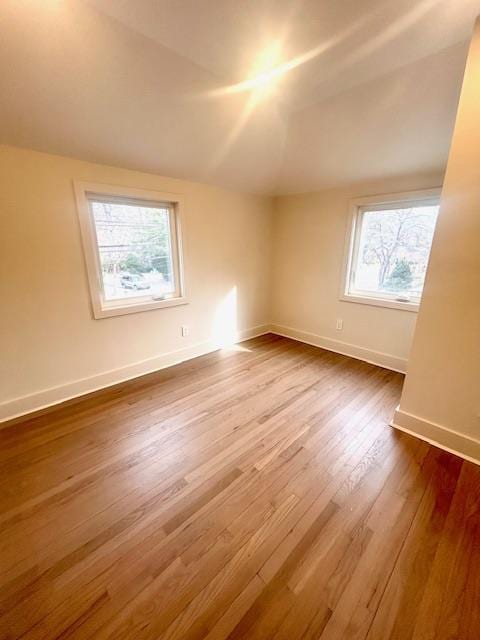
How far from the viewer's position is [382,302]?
2.86 meters

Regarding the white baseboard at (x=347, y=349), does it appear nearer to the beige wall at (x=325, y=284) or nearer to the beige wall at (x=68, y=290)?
the beige wall at (x=325, y=284)

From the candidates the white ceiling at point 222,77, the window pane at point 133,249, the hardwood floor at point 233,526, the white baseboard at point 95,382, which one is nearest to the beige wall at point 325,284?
the white ceiling at point 222,77

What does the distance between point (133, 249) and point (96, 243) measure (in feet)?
1.22

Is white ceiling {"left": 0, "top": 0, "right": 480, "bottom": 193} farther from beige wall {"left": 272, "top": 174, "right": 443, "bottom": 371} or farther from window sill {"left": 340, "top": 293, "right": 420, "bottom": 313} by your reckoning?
window sill {"left": 340, "top": 293, "right": 420, "bottom": 313}

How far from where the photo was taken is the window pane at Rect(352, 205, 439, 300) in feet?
8.46

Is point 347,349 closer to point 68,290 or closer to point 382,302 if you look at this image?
point 382,302

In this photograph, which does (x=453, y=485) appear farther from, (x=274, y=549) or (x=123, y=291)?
(x=123, y=291)

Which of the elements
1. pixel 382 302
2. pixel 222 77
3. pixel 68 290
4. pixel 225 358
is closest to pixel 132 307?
pixel 68 290

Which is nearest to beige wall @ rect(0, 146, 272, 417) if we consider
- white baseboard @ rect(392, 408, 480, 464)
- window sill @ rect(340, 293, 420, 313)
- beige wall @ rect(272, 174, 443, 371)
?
beige wall @ rect(272, 174, 443, 371)

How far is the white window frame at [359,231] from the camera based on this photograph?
98.1 inches

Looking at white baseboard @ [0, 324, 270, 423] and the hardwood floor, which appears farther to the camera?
white baseboard @ [0, 324, 270, 423]

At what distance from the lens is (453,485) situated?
4.85 feet

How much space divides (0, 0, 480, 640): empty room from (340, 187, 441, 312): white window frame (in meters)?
0.03

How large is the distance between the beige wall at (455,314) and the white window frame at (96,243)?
2.24 meters
